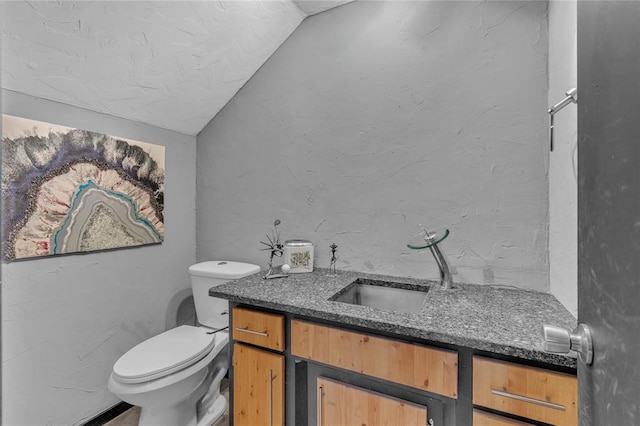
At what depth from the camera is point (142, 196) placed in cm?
188

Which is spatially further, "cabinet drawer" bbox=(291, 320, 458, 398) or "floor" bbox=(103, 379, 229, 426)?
"floor" bbox=(103, 379, 229, 426)

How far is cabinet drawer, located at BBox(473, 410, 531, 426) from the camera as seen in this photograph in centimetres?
84

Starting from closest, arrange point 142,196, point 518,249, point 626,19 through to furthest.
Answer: point 626,19 < point 518,249 < point 142,196

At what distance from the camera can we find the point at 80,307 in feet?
5.29

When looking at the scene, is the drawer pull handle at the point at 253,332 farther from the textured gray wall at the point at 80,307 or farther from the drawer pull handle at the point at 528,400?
the textured gray wall at the point at 80,307

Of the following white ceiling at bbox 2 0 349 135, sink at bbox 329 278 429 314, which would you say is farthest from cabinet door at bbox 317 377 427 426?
white ceiling at bbox 2 0 349 135

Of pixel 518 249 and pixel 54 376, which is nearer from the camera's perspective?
pixel 518 249

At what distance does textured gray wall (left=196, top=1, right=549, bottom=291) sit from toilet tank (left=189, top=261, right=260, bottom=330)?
0.72ft

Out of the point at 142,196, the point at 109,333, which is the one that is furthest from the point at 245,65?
the point at 109,333

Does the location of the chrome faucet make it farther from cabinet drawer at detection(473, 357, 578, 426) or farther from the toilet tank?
the toilet tank

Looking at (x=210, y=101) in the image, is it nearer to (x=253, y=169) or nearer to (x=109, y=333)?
(x=253, y=169)

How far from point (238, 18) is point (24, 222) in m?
1.46

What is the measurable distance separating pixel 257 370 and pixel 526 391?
96 cm

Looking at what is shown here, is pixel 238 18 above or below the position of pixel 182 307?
above
